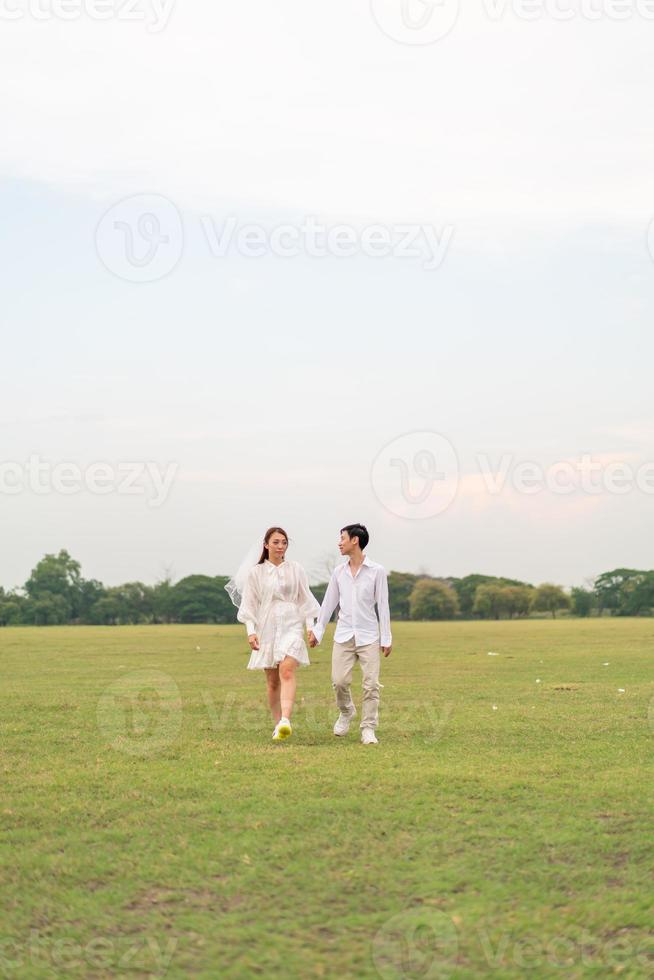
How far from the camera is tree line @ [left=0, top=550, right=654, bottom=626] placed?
119 m

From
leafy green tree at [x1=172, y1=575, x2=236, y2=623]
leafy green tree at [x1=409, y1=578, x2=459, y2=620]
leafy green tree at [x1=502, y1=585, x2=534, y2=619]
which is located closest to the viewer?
leafy green tree at [x1=172, y1=575, x2=236, y2=623]

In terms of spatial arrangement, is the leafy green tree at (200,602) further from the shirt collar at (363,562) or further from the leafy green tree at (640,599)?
the shirt collar at (363,562)

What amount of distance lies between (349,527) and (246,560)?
1.39 meters

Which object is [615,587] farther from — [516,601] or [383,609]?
[383,609]

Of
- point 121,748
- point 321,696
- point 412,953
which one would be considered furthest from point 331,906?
point 321,696

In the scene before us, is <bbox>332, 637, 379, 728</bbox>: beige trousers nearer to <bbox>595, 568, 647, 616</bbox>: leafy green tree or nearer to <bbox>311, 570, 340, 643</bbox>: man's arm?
<bbox>311, 570, 340, 643</bbox>: man's arm

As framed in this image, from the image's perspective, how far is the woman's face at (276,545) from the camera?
12.9 m

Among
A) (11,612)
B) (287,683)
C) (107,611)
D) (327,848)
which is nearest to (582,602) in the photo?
(107,611)

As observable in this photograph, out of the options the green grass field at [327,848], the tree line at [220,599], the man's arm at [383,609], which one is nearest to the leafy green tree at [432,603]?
the tree line at [220,599]

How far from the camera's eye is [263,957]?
5.90 metres
